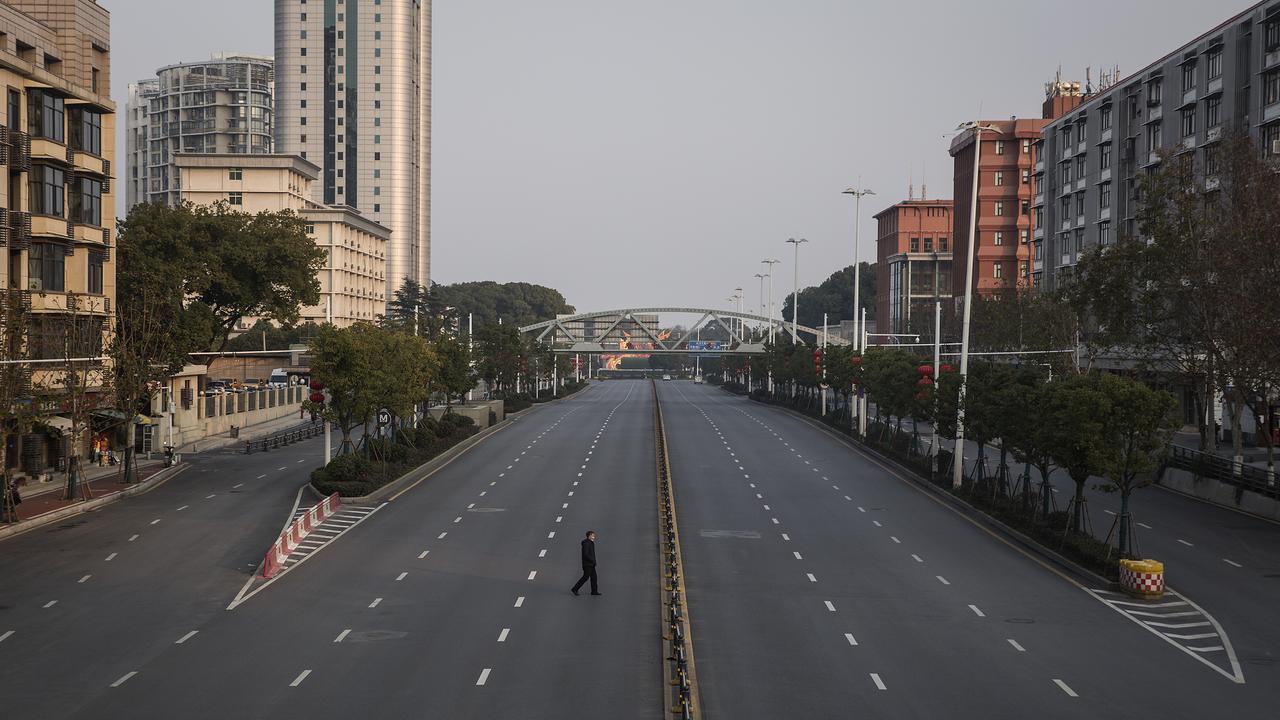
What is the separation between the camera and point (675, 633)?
24219mm

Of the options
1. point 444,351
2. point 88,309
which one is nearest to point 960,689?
point 88,309

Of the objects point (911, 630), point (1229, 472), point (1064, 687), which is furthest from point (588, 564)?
point (1229, 472)

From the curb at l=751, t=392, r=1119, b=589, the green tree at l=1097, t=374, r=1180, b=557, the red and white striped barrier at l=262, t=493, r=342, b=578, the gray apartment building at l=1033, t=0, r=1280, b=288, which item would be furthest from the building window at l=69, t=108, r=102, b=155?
the gray apartment building at l=1033, t=0, r=1280, b=288

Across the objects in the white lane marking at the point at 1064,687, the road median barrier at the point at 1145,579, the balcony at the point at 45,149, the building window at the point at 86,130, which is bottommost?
the white lane marking at the point at 1064,687

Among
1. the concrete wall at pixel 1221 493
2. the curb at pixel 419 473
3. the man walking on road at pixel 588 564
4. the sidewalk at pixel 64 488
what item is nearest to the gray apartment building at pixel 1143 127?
the concrete wall at pixel 1221 493

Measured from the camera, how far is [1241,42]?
239 ft

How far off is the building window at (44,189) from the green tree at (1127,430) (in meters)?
48.3

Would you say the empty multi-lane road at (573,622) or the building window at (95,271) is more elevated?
the building window at (95,271)

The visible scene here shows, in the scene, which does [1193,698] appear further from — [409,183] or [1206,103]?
[409,183]

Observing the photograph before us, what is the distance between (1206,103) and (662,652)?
224 feet

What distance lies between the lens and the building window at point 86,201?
60156 mm

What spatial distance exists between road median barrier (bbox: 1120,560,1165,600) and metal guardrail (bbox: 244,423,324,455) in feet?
177

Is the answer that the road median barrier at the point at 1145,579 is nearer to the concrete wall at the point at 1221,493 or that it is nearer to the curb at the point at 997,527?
the curb at the point at 997,527

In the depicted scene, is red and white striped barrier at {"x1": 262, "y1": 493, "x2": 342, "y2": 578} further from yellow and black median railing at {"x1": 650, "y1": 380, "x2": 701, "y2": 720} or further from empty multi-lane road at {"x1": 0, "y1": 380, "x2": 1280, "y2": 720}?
yellow and black median railing at {"x1": 650, "y1": 380, "x2": 701, "y2": 720}
